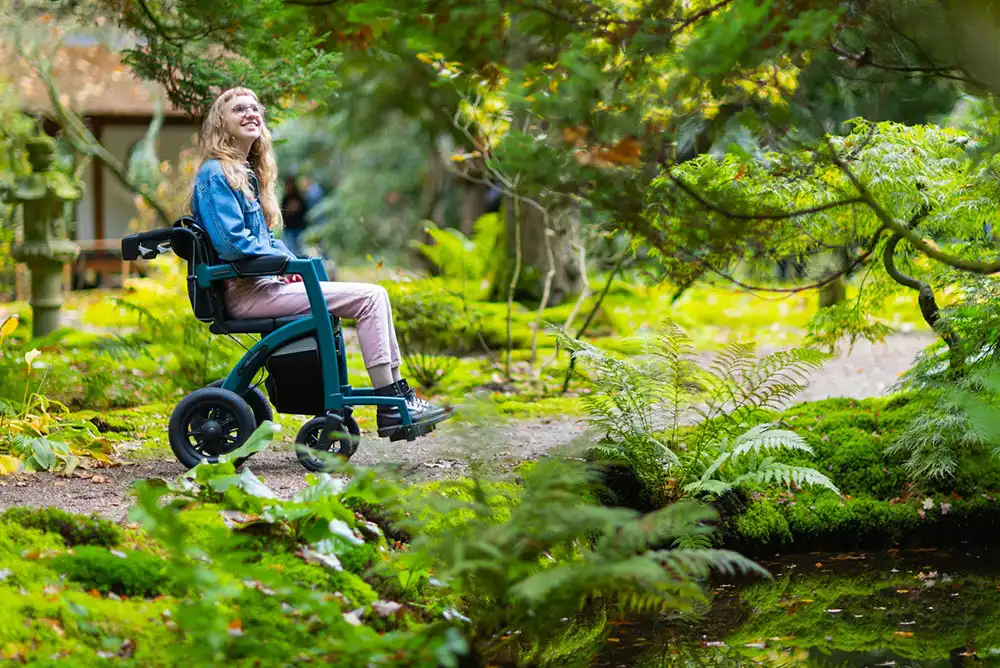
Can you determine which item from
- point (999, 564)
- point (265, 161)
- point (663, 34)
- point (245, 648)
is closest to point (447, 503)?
point (245, 648)

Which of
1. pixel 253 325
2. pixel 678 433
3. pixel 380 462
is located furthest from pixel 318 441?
pixel 678 433

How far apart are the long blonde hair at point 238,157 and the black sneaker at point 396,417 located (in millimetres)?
1046

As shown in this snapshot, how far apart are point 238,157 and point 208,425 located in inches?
49.9

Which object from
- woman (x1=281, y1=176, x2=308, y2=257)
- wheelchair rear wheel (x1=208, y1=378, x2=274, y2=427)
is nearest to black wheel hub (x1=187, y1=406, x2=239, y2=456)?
wheelchair rear wheel (x1=208, y1=378, x2=274, y2=427)

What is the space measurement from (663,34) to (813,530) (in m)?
2.93

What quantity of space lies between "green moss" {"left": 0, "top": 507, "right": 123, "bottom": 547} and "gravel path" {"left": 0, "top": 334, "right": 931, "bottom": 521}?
30cm

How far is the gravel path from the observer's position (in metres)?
4.30

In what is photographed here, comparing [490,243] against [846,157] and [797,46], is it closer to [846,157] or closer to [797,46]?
[846,157]

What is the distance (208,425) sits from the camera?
5.25 m

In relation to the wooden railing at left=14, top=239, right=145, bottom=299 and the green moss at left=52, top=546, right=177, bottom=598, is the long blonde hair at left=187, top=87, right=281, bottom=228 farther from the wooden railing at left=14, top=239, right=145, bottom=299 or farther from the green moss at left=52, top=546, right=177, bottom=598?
the wooden railing at left=14, top=239, right=145, bottom=299

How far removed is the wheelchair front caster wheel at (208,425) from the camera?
205 inches

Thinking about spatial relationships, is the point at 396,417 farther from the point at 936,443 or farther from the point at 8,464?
the point at 936,443

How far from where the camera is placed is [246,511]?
4.36 metres

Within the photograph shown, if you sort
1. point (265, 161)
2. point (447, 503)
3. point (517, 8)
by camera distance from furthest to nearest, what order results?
point (265, 161) < point (517, 8) < point (447, 503)
